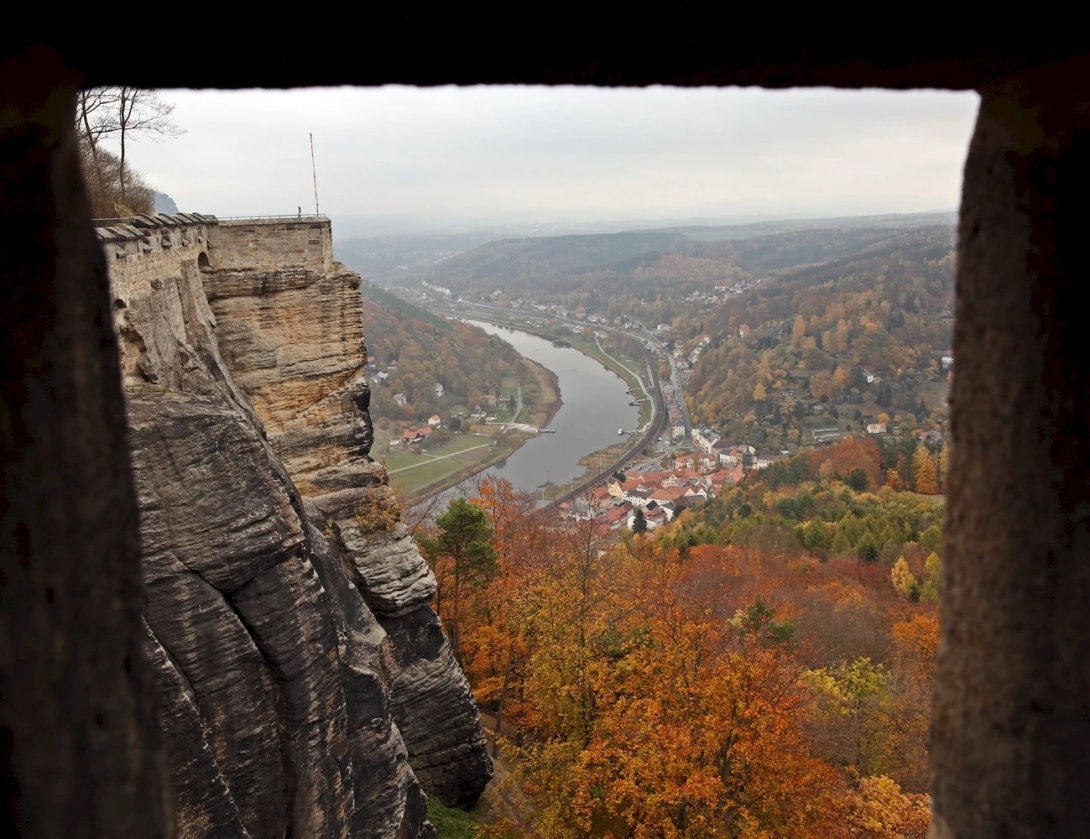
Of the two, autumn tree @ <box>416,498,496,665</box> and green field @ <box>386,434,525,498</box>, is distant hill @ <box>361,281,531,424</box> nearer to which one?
green field @ <box>386,434,525,498</box>

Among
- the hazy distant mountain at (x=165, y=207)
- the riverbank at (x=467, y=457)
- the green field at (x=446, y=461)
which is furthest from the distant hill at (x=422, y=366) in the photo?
the hazy distant mountain at (x=165, y=207)

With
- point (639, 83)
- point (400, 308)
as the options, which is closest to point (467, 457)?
point (400, 308)

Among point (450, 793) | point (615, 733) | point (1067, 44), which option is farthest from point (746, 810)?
point (1067, 44)

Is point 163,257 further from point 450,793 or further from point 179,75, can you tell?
point 450,793

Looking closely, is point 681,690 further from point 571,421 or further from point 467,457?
point 571,421

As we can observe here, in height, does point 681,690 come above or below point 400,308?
below

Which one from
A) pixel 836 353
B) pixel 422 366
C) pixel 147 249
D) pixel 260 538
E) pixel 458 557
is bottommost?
pixel 836 353

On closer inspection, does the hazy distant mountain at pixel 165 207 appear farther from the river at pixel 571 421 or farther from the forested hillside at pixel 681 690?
the river at pixel 571 421
